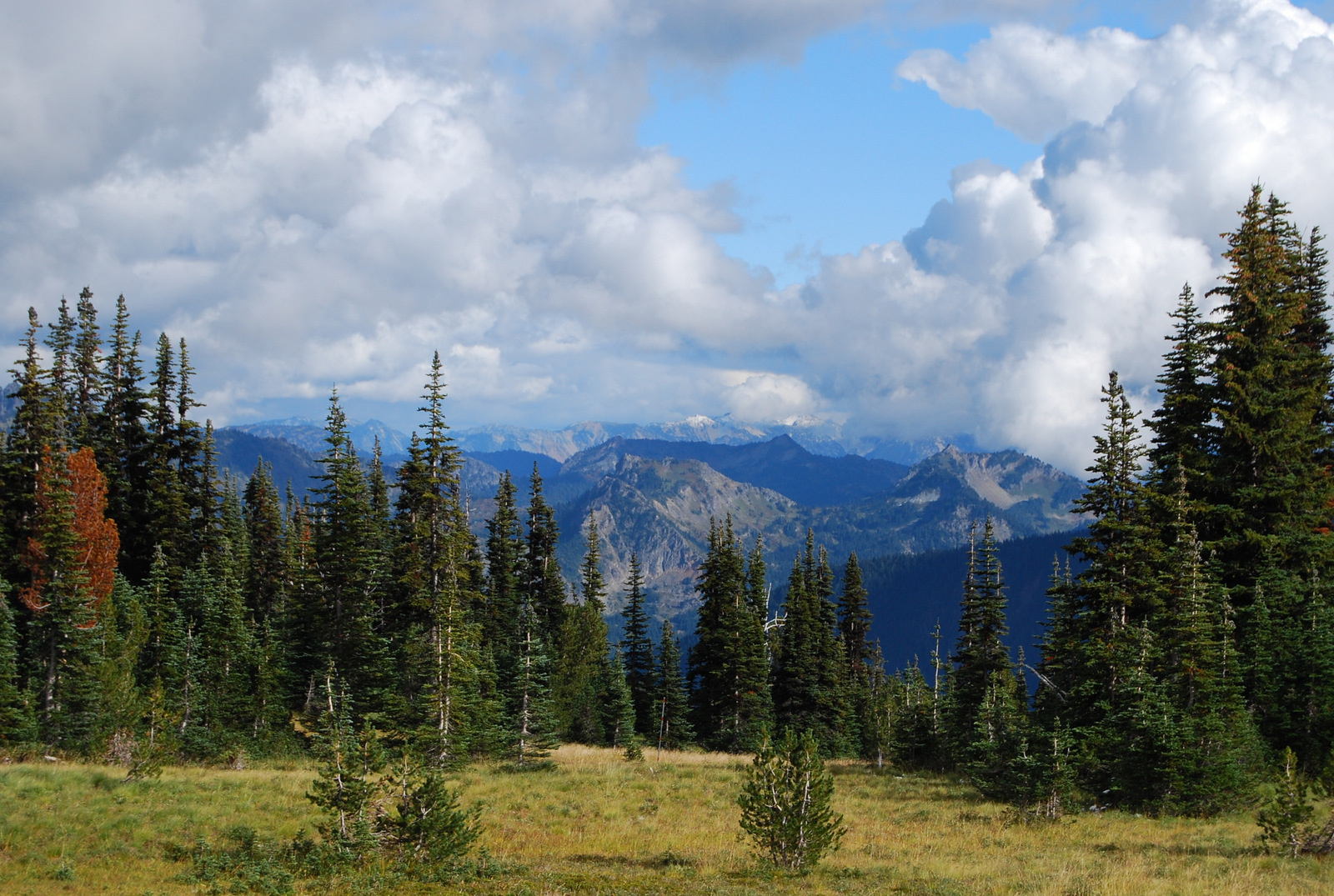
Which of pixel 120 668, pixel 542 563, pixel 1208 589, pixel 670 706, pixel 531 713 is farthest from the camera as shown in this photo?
pixel 542 563

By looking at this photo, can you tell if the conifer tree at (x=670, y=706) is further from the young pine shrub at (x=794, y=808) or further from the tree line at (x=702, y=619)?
the young pine shrub at (x=794, y=808)

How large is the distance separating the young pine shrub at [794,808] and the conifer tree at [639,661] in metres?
45.8

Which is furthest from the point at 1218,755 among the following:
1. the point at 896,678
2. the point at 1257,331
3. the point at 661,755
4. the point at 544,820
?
the point at 896,678

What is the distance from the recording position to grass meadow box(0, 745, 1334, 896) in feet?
52.1

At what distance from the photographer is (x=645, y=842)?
2297 cm

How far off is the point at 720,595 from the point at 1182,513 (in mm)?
38800

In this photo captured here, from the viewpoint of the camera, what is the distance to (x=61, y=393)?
51.4m

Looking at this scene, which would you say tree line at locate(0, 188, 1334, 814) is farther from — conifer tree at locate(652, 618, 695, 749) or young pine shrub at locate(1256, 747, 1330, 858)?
young pine shrub at locate(1256, 747, 1330, 858)

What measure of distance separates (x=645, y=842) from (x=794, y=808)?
7.86 m

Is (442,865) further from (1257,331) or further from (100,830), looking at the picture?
(1257,331)

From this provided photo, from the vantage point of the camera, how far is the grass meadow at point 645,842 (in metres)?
15.9

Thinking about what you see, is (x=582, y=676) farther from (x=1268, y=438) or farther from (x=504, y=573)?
(x=1268, y=438)

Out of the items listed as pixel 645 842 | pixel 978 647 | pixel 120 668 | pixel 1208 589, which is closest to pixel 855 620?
pixel 978 647

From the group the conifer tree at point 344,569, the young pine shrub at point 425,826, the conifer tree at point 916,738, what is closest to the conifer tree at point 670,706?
the conifer tree at point 916,738
